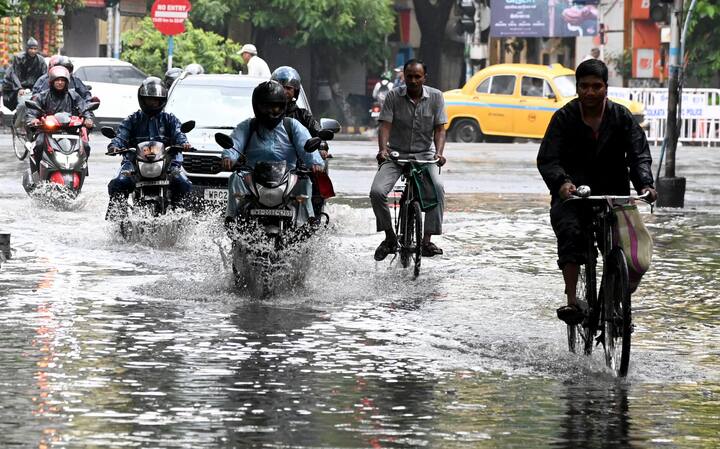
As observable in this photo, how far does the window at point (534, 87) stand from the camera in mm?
38938

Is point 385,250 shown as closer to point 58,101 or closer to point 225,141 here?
point 225,141

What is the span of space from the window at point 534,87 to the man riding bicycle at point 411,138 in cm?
2426

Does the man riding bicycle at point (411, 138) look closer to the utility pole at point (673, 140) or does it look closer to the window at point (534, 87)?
the utility pole at point (673, 140)

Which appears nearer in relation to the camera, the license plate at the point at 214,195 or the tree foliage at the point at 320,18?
the license plate at the point at 214,195

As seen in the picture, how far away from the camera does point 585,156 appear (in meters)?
10.1

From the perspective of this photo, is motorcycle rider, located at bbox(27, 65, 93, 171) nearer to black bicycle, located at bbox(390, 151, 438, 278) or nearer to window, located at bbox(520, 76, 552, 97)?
black bicycle, located at bbox(390, 151, 438, 278)

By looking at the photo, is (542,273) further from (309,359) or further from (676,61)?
(676,61)

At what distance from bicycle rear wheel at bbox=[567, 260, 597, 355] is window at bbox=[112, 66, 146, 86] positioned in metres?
30.0

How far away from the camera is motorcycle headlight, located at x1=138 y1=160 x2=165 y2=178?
16.2m

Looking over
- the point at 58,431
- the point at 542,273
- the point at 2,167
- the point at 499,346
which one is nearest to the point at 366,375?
the point at 499,346

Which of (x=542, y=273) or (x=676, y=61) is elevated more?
(x=676, y=61)

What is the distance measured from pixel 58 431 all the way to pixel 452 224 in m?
11.9

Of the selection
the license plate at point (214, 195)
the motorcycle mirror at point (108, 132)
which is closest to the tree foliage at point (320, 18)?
the license plate at point (214, 195)

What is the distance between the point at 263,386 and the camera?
9.09m
